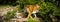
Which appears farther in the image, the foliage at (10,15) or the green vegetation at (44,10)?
the green vegetation at (44,10)

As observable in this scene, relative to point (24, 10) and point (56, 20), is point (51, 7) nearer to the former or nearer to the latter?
point (56, 20)

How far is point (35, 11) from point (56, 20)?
69 cm

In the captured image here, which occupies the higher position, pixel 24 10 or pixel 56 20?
pixel 24 10

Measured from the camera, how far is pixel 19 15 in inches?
200

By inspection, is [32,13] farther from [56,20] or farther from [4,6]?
[4,6]

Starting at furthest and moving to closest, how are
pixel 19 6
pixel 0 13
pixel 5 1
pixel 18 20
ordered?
pixel 5 1 < pixel 19 6 < pixel 0 13 < pixel 18 20

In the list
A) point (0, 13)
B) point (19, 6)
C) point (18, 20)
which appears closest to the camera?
point (18, 20)

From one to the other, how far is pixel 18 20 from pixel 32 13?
501mm

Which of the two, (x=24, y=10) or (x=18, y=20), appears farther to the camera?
(x=24, y=10)

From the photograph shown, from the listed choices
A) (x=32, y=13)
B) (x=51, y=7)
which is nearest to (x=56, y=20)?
(x=51, y=7)

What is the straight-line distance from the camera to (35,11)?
5.17 meters

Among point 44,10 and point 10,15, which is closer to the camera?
point 10,15

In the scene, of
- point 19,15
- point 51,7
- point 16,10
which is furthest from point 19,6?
point 51,7

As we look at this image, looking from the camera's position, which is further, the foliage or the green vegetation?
the green vegetation
